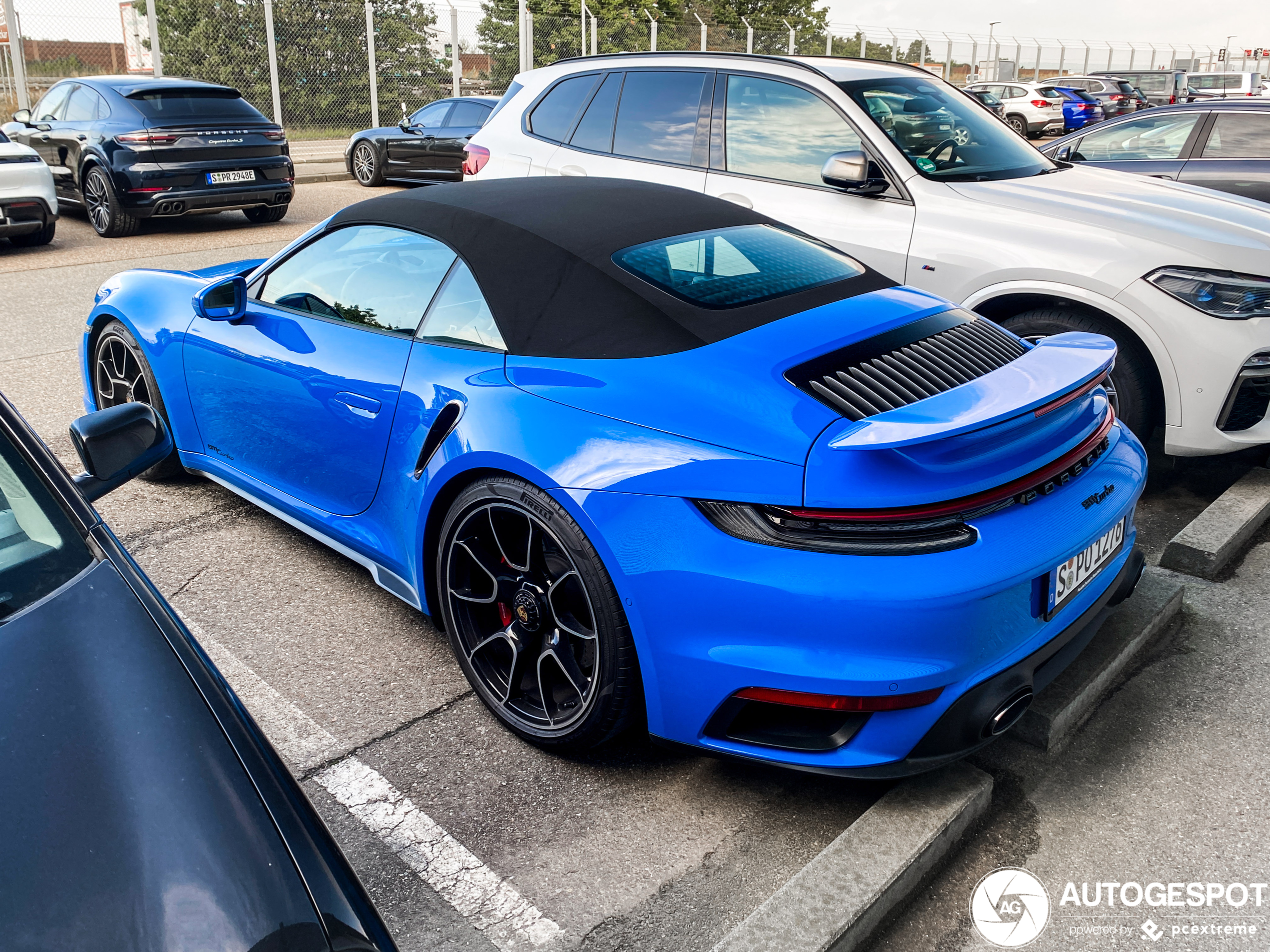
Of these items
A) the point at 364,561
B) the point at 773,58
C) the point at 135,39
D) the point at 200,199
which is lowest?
the point at 364,561

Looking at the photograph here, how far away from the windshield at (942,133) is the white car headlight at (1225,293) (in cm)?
113

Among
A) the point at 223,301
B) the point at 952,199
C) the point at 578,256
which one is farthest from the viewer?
the point at 952,199

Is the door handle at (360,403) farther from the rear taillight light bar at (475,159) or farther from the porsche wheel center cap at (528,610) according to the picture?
the rear taillight light bar at (475,159)

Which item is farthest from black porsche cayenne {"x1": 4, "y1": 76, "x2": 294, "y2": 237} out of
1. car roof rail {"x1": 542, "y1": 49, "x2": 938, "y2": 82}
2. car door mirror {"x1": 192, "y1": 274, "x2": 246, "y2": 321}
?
car door mirror {"x1": 192, "y1": 274, "x2": 246, "y2": 321}

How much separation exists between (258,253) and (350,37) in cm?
1288

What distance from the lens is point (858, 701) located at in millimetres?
2135

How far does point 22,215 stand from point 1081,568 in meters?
10.7

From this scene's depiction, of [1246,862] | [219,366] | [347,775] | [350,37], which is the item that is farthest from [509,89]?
[350,37]

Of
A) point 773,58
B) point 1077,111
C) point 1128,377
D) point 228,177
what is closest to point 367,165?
point 228,177

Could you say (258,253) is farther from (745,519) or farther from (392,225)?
(745,519)

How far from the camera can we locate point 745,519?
7.15 feet

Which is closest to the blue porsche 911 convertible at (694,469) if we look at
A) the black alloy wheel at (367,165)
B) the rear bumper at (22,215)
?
the rear bumper at (22,215)

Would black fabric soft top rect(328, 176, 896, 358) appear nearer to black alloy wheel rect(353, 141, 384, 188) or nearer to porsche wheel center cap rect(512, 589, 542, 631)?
porsche wheel center cap rect(512, 589, 542, 631)

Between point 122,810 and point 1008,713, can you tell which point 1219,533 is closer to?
point 1008,713
